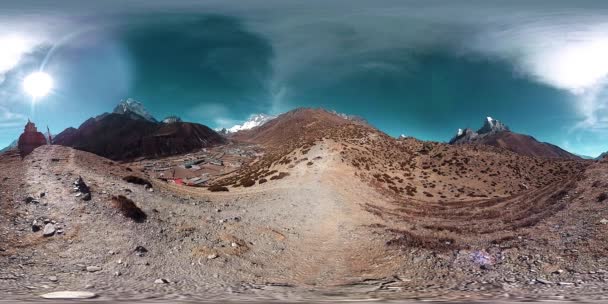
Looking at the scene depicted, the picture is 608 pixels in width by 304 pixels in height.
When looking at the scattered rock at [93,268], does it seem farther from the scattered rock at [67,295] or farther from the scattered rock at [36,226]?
the scattered rock at [36,226]

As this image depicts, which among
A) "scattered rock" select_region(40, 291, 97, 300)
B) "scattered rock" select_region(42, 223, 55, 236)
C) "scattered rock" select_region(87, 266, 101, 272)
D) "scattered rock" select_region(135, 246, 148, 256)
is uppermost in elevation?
"scattered rock" select_region(42, 223, 55, 236)

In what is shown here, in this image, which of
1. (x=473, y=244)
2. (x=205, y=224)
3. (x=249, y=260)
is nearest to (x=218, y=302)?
(x=249, y=260)

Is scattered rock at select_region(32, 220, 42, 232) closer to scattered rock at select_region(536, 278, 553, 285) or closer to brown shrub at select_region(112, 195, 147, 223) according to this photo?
brown shrub at select_region(112, 195, 147, 223)

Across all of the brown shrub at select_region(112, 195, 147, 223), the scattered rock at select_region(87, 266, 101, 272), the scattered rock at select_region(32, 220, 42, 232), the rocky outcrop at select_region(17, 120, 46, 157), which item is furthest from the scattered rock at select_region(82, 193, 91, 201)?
the rocky outcrop at select_region(17, 120, 46, 157)

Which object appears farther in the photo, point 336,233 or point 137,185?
point 137,185

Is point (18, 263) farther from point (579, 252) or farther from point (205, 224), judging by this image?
point (579, 252)

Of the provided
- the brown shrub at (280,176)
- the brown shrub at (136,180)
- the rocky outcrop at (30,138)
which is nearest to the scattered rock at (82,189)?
the brown shrub at (136,180)

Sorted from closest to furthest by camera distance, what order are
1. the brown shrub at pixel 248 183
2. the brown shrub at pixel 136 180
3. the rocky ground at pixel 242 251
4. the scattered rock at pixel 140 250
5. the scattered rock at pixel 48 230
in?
the rocky ground at pixel 242 251
the scattered rock at pixel 140 250
the scattered rock at pixel 48 230
the brown shrub at pixel 136 180
the brown shrub at pixel 248 183
